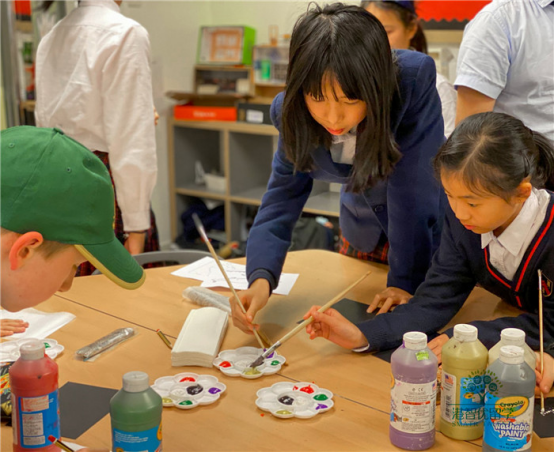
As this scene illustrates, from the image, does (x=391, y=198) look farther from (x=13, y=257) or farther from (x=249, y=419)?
(x=13, y=257)

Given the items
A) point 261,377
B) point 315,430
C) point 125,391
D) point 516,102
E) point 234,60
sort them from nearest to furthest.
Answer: point 125,391 → point 315,430 → point 261,377 → point 516,102 → point 234,60

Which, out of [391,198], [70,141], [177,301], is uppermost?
[70,141]

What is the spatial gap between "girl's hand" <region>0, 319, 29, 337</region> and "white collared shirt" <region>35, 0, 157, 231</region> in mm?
691

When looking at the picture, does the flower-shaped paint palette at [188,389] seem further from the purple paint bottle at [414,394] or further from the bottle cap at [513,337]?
the bottle cap at [513,337]

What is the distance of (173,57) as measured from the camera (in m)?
4.28

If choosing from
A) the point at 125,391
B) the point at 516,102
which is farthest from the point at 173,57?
the point at 125,391

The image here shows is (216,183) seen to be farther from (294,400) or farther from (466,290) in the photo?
(294,400)

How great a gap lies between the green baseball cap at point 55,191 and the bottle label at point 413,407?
527mm

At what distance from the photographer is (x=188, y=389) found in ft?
4.03

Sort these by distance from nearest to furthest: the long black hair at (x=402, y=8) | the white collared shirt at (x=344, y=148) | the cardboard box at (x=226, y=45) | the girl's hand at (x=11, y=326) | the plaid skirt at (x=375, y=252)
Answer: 1. the girl's hand at (x=11, y=326)
2. the white collared shirt at (x=344, y=148)
3. the plaid skirt at (x=375, y=252)
4. the long black hair at (x=402, y=8)
5. the cardboard box at (x=226, y=45)

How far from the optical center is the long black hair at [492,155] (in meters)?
1.32

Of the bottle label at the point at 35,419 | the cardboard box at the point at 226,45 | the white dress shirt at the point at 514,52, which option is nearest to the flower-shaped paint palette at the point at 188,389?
the bottle label at the point at 35,419

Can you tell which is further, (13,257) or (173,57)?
(173,57)

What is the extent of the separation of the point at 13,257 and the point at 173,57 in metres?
3.52
